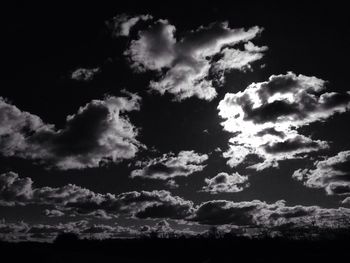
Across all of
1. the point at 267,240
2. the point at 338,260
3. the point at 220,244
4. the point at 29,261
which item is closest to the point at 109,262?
the point at 29,261

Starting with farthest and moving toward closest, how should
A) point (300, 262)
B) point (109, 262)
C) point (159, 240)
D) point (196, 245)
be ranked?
point (159, 240), point (196, 245), point (109, 262), point (300, 262)

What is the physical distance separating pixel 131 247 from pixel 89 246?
25.1 metres

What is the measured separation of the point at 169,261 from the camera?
141 m

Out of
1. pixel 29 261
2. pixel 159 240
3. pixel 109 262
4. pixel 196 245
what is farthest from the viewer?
pixel 159 240

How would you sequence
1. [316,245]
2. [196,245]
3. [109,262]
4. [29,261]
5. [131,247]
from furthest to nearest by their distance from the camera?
1. [131,247]
2. [196,245]
3. [316,245]
4. [109,262]
5. [29,261]

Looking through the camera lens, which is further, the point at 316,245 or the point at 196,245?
the point at 196,245

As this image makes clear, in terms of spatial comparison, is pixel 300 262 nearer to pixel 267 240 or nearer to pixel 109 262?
pixel 109 262

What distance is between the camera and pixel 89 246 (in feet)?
636

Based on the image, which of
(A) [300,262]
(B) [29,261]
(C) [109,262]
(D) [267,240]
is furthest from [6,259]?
(D) [267,240]

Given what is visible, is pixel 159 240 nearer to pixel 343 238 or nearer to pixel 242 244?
pixel 242 244

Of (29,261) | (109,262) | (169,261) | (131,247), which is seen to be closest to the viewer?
(29,261)

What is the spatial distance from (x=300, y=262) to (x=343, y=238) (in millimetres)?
93375

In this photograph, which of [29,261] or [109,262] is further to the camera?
[109,262]

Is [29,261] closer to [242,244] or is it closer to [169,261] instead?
[169,261]
